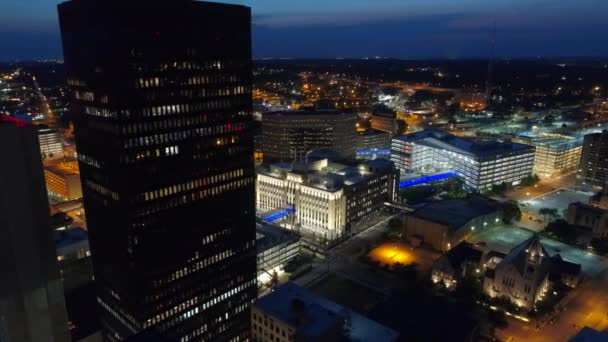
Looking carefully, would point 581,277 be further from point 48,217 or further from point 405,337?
point 48,217

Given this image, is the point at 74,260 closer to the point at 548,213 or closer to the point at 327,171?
the point at 327,171

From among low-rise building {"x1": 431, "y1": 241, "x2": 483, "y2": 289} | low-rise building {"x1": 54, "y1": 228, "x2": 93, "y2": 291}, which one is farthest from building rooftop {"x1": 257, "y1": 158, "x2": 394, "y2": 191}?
low-rise building {"x1": 54, "y1": 228, "x2": 93, "y2": 291}

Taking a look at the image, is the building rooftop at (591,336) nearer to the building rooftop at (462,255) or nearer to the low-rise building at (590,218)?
the building rooftop at (462,255)

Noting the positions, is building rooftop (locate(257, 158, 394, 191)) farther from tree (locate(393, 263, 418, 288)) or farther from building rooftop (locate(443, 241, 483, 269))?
building rooftop (locate(443, 241, 483, 269))

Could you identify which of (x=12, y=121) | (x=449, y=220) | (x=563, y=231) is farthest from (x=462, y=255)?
(x=12, y=121)

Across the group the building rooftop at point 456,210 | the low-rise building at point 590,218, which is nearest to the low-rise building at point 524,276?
the building rooftop at point 456,210

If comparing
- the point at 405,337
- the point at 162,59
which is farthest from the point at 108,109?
the point at 405,337
